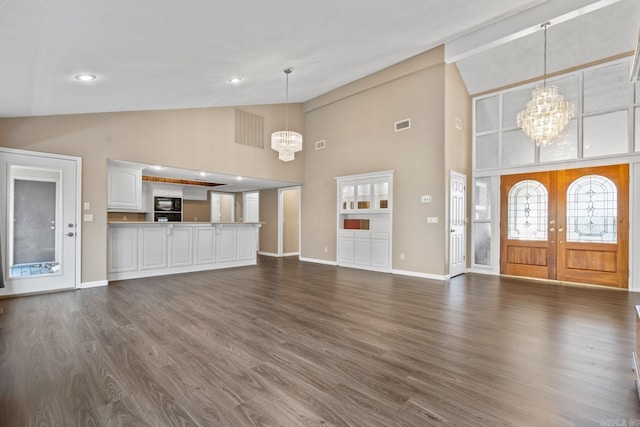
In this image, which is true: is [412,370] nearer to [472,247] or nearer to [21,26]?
[21,26]

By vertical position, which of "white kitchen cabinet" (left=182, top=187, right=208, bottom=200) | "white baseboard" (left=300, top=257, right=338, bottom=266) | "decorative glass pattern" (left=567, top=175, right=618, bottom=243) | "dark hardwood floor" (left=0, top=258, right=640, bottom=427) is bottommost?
"white baseboard" (left=300, top=257, right=338, bottom=266)

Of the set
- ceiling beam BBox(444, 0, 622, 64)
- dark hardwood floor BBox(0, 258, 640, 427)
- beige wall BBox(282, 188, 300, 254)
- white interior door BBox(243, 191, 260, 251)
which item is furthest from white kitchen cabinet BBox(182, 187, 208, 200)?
ceiling beam BBox(444, 0, 622, 64)

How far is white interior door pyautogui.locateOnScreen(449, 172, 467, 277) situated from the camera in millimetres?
6305

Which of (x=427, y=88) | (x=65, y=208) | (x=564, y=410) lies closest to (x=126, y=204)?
(x=65, y=208)

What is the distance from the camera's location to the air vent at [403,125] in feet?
22.0

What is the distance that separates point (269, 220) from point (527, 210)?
7.26 metres

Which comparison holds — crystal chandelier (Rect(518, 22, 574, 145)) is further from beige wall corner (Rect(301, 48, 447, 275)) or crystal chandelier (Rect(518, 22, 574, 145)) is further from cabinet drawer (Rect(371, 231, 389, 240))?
cabinet drawer (Rect(371, 231, 389, 240))

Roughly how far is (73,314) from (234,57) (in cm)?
376

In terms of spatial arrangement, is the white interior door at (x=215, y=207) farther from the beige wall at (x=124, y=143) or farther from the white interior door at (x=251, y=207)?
the beige wall at (x=124, y=143)

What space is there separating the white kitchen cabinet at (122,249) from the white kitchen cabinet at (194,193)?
13.7 ft

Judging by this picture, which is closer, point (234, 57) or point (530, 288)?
point (234, 57)

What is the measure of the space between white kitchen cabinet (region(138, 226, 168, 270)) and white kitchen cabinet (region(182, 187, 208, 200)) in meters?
3.92

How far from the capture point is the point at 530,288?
5.43 m

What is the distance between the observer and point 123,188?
6125 mm
